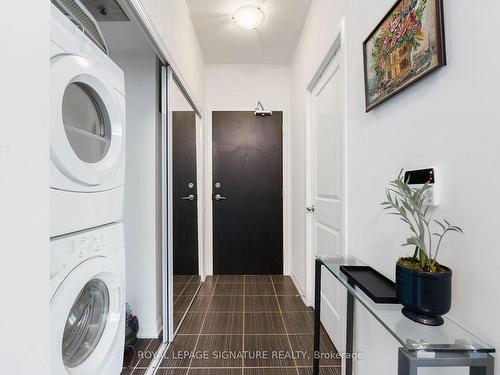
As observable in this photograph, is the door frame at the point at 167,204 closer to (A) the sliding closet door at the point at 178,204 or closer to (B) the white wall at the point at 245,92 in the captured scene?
(A) the sliding closet door at the point at 178,204

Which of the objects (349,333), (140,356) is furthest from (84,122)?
(349,333)

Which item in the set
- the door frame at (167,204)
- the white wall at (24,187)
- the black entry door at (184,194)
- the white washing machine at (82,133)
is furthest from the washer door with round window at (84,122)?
the black entry door at (184,194)

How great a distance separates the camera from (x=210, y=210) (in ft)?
10.6

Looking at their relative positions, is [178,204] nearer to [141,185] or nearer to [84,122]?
[141,185]

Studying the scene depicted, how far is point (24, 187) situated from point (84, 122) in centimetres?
63

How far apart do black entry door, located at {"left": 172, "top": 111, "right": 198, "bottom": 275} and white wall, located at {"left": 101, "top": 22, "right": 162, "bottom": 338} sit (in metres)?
0.16

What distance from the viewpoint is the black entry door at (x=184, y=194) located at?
2.04 m

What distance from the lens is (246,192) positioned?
3.24m

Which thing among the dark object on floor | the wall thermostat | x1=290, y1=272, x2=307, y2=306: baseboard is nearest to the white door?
x1=290, y1=272, x2=307, y2=306: baseboard

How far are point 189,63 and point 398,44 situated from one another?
6.10 ft

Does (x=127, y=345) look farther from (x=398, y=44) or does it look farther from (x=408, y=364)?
(x=398, y=44)

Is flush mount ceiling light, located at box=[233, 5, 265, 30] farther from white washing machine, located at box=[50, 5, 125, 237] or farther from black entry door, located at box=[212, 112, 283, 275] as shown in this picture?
white washing machine, located at box=[50, 5, 125, 237]

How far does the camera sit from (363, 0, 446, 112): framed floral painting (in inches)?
31.1

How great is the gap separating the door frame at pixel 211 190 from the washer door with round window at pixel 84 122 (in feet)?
6.71
